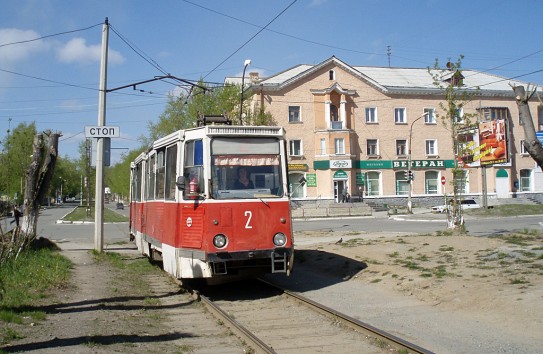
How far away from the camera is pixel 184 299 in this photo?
1081 cm

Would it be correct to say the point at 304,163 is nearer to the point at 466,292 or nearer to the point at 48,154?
the point at 48,154

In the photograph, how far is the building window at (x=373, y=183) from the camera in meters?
54.6

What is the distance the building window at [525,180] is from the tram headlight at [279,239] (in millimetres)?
53950

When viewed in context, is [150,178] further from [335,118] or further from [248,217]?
[335,118]

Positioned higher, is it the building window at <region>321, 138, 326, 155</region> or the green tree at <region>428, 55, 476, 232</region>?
the building window at <region>321, 138, 326, 155</region>

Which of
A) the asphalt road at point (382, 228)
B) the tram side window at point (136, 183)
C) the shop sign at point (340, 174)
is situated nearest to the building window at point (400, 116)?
the shop sign at point (340, 174)

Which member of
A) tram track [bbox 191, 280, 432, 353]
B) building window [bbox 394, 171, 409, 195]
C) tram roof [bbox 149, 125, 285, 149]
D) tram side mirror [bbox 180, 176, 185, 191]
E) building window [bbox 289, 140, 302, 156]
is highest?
building window [bbox 289, 140, 302, 156]

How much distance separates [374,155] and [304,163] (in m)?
7.27

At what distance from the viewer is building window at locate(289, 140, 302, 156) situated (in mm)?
52722

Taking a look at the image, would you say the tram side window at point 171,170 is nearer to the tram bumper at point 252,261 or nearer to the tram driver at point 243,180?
the tram driver at point 243,180

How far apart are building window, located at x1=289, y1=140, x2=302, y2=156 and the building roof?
5332mm

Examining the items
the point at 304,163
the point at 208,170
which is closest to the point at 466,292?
the point at 208,170

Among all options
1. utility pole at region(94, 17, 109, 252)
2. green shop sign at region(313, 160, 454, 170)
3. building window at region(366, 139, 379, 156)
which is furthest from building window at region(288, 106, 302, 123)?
utility pole at region(94, 17, 109, 252)

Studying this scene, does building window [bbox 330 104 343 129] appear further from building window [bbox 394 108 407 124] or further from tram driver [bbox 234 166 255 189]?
tram driver [bbox 234 166 255 189]
